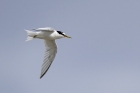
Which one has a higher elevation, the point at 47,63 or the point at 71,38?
the point at 71,38

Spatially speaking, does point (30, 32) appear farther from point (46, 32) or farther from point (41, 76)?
point (41, 76)

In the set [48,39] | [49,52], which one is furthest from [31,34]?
[49,52]

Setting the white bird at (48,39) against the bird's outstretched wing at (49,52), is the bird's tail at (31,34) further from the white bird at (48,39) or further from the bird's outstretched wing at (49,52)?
the bird's outstretched wing at (49,52)

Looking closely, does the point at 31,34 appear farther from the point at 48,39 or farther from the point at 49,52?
the point at 49,52

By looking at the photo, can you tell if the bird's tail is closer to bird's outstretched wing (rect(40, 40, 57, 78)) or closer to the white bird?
the white bird

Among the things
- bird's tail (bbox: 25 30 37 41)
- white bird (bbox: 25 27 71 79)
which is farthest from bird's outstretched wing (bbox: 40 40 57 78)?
bird's tail (bbox: 25 30 37 41)

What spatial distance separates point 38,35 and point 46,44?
6.79ft

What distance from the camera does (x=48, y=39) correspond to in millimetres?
19547

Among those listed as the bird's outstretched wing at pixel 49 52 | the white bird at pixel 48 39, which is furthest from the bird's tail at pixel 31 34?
the bird's outstretched wing at pixel 49 52

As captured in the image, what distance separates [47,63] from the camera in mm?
20578

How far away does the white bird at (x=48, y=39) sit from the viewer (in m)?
19.1

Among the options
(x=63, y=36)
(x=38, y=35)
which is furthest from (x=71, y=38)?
(x=38, y=35)

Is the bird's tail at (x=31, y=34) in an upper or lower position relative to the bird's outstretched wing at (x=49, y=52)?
upper

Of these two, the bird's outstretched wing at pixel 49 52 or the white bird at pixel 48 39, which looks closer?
the white bird at pixel 48 39
